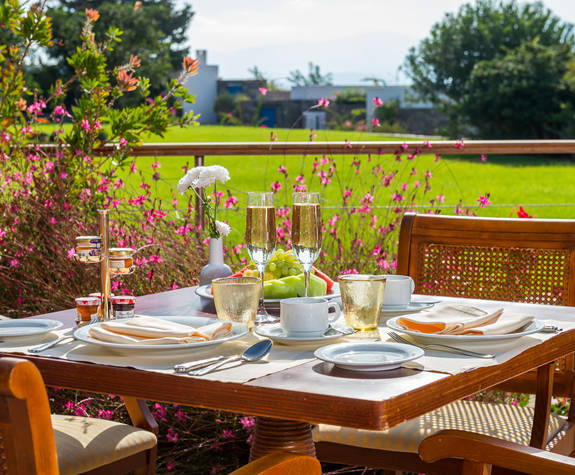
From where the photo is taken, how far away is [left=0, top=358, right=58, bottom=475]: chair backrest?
97 centimetres

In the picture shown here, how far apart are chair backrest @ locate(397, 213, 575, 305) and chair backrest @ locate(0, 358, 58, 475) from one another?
1.80 meters

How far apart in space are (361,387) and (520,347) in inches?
17.2

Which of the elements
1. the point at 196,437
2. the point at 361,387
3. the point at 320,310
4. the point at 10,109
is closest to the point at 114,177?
the point at 10,109

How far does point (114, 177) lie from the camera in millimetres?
4113

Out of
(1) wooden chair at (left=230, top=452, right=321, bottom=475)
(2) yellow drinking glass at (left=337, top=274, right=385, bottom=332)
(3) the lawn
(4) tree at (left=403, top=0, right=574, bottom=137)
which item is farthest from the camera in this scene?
(4) tree at (left=403, top=0, right=574, bottom=137)

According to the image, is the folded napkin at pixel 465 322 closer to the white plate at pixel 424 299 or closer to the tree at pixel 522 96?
the white plate at pixel 424 299

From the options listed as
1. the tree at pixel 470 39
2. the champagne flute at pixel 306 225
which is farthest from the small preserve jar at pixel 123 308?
the tree at pixel 470 39

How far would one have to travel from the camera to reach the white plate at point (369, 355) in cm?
136

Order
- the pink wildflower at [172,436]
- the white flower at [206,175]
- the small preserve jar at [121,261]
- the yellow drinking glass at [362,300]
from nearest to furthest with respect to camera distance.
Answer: the yellow drinking glass at [362,300], the small preserve jar at [121,261], the white flower at [206,175], the pink wildflower at [172,436]

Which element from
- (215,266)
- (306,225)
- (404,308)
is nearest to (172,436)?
(215,266)

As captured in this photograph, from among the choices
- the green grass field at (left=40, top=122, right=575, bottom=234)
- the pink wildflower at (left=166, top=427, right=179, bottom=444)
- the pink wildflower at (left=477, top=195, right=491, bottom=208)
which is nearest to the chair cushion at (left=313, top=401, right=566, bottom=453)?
the pink wildflower at (left=166, top=427, right=179, bottom=444)

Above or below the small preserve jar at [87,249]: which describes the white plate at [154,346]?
below

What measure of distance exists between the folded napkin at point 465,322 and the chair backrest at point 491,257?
2.81ft

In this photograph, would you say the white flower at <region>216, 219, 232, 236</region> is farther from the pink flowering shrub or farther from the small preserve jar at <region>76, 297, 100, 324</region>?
the pink flowering shrub
